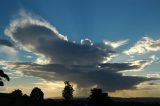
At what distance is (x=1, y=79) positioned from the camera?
58219 millimetres

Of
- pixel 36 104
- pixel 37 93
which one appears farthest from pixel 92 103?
pixel 36 104

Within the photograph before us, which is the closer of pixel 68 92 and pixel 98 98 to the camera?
pixel 98 98

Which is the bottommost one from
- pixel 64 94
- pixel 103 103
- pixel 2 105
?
pixel 2 105

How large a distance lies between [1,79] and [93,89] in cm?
6456

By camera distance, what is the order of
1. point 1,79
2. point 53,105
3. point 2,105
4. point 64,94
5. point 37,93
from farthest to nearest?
1. point 64,94
2. point 37,93
3. point 53,105
4. point 2,105
5. point 1,79

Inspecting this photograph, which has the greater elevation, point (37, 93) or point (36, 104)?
point (37, 93)

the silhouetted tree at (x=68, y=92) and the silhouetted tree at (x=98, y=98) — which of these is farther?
the silhouetted tree at (x=68, y=92)

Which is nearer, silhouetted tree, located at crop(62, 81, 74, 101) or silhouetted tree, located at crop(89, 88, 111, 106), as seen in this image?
silhouetted tree, located at crop(89, 88, 111, 106)

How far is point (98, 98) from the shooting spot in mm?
116875

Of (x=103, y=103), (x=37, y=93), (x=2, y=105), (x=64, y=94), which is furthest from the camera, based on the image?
(x=64, y=94)

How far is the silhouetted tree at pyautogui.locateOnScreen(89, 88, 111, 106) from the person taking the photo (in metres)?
115

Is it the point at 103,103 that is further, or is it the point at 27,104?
the point at 103,103

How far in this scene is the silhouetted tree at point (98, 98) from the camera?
378 ft

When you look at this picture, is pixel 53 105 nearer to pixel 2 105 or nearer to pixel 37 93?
pixel 2 105
